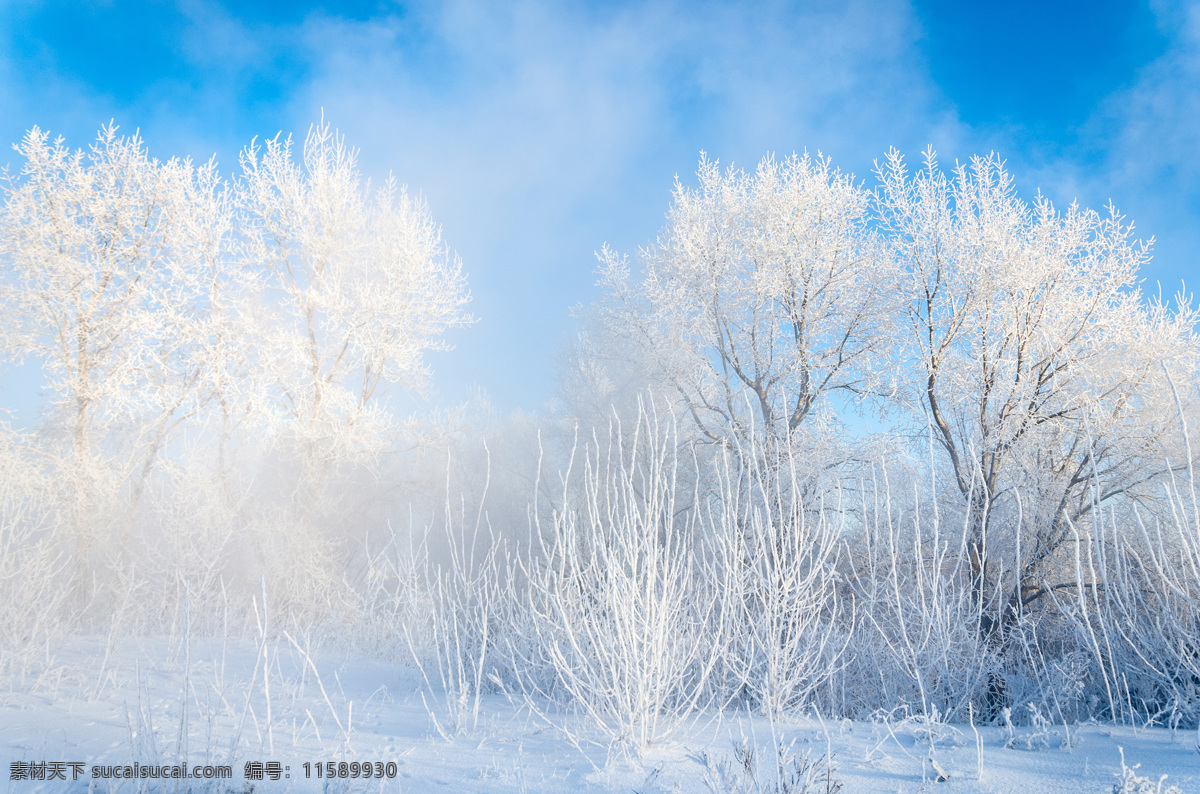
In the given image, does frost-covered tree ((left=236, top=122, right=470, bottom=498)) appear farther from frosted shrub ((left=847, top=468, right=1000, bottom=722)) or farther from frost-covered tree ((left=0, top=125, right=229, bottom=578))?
frosted shrub ((left=847, top=468, right=1000, bottom=722))

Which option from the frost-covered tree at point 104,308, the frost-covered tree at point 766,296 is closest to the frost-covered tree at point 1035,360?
the frost-covered tree at point 766,296

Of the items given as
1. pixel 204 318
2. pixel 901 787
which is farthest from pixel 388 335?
pixel 901 787

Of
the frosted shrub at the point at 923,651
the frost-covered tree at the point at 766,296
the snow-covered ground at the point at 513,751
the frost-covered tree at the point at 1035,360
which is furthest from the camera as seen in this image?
the frost-covered tree at the point at 766,296

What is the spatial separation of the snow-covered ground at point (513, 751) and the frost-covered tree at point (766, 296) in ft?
26.3

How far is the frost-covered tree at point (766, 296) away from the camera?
1219 centimetres

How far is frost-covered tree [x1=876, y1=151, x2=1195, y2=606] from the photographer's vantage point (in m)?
9.47

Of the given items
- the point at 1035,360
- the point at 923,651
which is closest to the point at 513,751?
the point at 923,651

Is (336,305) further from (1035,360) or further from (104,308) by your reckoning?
(1035,360)

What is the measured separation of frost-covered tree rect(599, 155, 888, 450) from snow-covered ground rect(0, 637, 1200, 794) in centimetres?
803

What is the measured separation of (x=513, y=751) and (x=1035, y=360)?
34.2 ft

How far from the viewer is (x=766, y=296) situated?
12.4 metres

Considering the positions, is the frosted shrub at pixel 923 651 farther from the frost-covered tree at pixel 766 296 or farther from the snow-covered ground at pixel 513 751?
the frost-covered tree at pixel 766 296

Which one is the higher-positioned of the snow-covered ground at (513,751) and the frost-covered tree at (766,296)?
the frost-covered tree at (766,296)

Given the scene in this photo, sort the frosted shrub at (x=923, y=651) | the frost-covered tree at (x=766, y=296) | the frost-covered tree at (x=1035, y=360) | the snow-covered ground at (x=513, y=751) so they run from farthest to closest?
the frost-covered tree at (x=766, y=296) → the frost-covered tree at (x=1035, y=360) → the frosted shrub at (x=923, y=651) → the snow-covered ground at (x=513, y=751)
